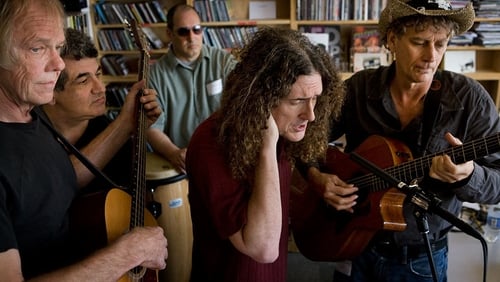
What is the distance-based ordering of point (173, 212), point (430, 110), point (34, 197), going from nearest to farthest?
point (34, 197)
point (430, 110)
point (173, 212)

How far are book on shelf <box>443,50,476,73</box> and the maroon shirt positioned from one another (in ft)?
9.09

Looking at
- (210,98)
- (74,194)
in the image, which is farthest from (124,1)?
(74,194)

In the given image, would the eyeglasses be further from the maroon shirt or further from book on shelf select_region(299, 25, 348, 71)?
the maroon shirt

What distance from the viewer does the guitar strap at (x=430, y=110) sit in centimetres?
126

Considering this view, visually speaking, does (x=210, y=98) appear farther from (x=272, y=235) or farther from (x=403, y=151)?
(x=272, y=235)

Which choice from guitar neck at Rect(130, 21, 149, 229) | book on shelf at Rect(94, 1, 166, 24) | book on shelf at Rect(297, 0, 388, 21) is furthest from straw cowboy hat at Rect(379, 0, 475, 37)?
book on shelf at Rect(94, 1, 166, 24)

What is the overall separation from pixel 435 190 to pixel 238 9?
2.71 m

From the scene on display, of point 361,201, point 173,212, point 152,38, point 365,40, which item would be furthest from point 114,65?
point 361,201

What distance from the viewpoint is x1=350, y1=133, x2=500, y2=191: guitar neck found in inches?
41.7

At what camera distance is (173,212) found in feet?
6.15

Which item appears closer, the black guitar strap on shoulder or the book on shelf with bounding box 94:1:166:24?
the black guitar strap on shoulder

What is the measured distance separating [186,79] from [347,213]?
1.34 m

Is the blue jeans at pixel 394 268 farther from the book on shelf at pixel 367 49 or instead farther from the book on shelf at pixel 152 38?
the book on shelf at pixel 152 38

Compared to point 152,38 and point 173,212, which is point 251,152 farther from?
point 152,38
